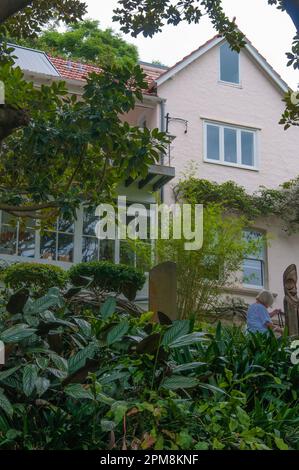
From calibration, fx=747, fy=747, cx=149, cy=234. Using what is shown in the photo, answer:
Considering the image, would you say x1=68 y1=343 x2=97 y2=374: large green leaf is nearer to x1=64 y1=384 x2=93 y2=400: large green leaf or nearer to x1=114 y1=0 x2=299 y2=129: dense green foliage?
x1=64 y1=384 x2=93 y2=400: large green leaf

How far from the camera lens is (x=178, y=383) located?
151 inches

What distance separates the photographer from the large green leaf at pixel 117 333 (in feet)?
13.2

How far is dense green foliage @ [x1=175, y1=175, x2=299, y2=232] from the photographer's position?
19.8 m

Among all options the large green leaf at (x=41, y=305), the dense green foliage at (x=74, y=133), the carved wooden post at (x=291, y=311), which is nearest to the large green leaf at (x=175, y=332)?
the large green leaf at (x=41, y=305)

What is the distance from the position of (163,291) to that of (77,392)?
7.93 feet

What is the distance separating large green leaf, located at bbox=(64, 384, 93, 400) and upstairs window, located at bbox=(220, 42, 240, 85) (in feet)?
66.8

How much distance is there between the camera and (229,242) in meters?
16.1

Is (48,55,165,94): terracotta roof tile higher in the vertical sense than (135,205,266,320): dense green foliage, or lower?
higher

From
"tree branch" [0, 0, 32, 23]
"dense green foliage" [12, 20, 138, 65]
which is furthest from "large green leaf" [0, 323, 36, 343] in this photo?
"dense green foliage" [12, 20, 138, 65]

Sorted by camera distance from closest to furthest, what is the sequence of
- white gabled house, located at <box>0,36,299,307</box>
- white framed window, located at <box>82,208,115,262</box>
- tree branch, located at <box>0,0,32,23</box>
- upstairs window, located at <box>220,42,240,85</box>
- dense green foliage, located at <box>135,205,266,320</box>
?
1. tree branch, located at <box>0,0,32,23</box>
2. dense green foliage, located at <box>135,205,266,320</box>
3. white framed window, located at <box>82,208,115,262</box>
4. white gabled house, located at <box>0,36,299,307</box>
5. upstairs window, located at <box>220,42,240,85</box>

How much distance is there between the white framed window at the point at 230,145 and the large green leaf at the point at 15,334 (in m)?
18.0

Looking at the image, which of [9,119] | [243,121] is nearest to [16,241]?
[243,121]

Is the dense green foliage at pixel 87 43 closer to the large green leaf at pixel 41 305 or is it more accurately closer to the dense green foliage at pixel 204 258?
the dense green foliage at pixel 204 258

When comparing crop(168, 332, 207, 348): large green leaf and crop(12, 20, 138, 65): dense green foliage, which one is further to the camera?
crop(12, 20, 138, 65): dense green foliage
